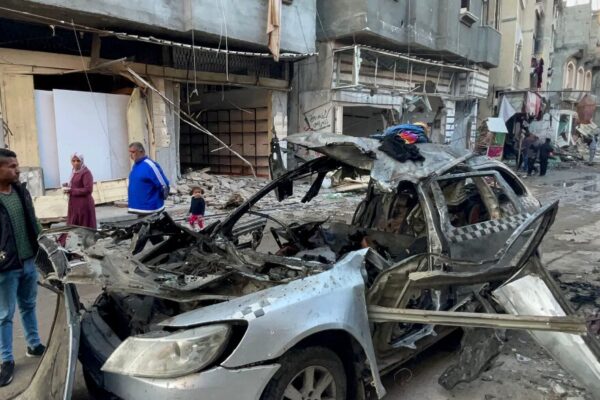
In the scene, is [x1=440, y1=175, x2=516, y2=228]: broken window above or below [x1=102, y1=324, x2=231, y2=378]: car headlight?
above

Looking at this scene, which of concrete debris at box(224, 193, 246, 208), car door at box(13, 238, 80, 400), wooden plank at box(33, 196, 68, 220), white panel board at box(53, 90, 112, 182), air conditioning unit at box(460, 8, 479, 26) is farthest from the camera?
air conditioning unit at box(460, 8, 479, 26)

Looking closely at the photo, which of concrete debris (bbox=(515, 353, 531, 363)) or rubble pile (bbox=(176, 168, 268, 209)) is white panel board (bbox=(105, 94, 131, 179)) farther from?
concrete debris (bbox=(515, 353, 531, 363))

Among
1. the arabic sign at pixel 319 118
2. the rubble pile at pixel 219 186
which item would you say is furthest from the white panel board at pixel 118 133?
the arabic sign at pixel 319 118

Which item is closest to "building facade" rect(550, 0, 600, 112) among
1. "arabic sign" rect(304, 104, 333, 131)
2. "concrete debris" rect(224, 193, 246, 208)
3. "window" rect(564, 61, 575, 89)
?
"window" rect(564, 61, 575, 89)

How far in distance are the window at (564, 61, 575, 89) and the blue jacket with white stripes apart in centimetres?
3678

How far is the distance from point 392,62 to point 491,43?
708cm

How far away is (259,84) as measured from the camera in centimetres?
1260

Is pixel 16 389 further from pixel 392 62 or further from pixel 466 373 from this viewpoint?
pixel 392 62

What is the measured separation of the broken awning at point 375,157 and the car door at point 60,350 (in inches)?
72.2

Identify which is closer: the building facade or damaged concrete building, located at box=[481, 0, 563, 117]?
damaged concrete building, located at box=[481, 0, 563, 117]

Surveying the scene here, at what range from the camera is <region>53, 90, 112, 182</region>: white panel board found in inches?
357

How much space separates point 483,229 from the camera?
11.1ft

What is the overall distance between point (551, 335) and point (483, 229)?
1.12 meters

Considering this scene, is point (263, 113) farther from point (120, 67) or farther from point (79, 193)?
point (79, 193)
